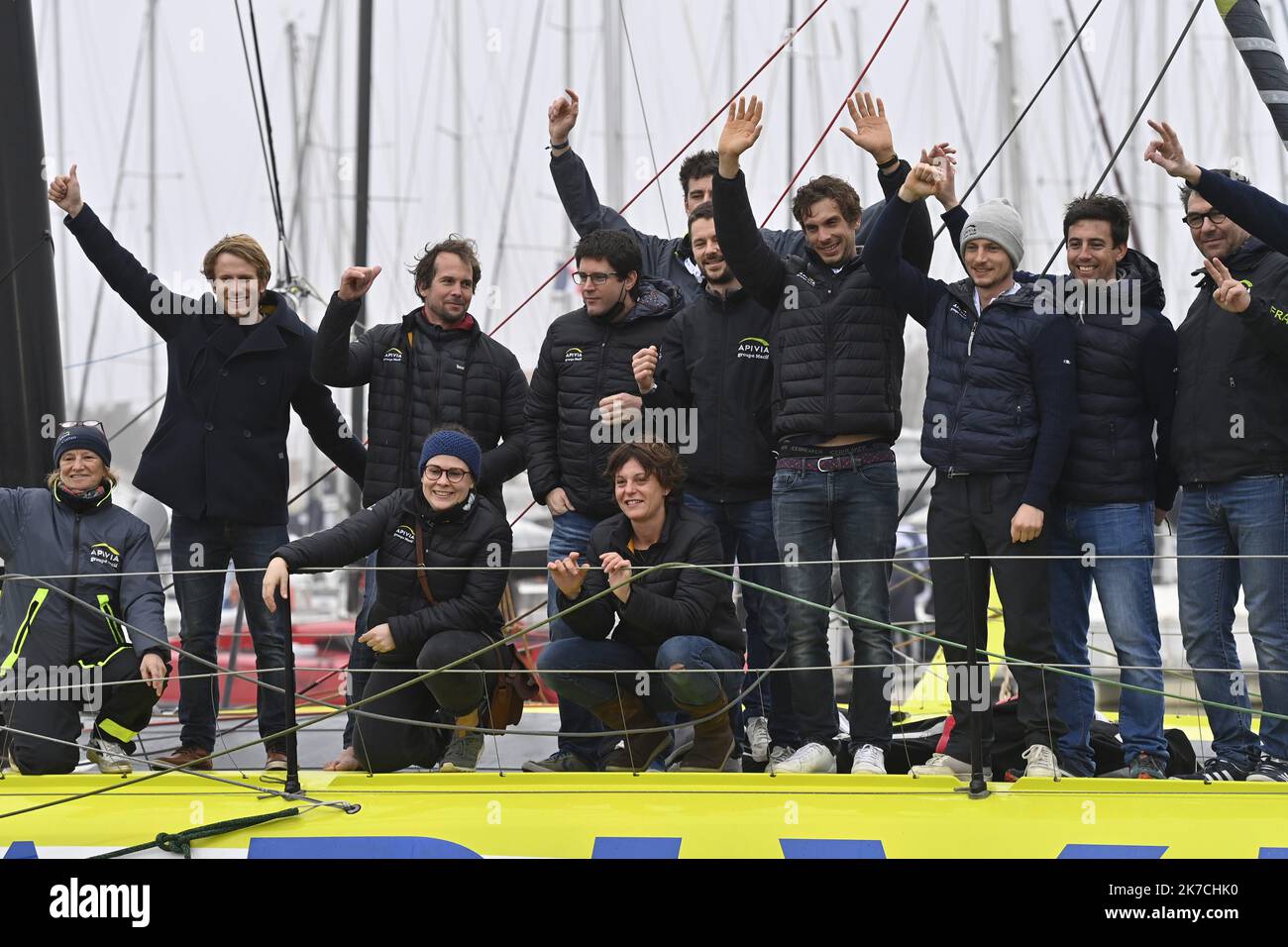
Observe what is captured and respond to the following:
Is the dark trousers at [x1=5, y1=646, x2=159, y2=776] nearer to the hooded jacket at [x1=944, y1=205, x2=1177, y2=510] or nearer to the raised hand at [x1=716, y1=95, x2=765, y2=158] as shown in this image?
the raised hand at [x1=716, y1=95, x2=765, y2=158]

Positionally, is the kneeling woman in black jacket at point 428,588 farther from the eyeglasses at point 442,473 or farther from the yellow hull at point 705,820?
the yellow hull at point 705,820

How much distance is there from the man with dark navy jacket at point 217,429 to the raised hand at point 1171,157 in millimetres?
2940

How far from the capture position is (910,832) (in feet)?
13.0

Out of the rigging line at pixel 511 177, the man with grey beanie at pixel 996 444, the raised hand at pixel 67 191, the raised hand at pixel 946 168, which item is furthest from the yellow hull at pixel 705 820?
the rigging line at pixel 511 177

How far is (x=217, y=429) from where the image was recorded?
519cm

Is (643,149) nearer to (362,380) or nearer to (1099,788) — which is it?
(362,380)

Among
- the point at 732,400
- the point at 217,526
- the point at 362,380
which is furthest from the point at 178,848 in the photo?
the point at 732,400

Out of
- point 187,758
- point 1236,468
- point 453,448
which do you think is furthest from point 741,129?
point 187,758

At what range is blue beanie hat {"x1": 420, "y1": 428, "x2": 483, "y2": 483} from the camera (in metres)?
4.72

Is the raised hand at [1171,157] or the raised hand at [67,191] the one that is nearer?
the raised hand at [1171,157]

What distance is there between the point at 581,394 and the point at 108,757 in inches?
77.5

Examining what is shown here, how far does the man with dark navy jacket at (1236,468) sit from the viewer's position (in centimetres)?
439

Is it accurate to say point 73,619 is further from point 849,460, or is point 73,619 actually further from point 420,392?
point 849,460
